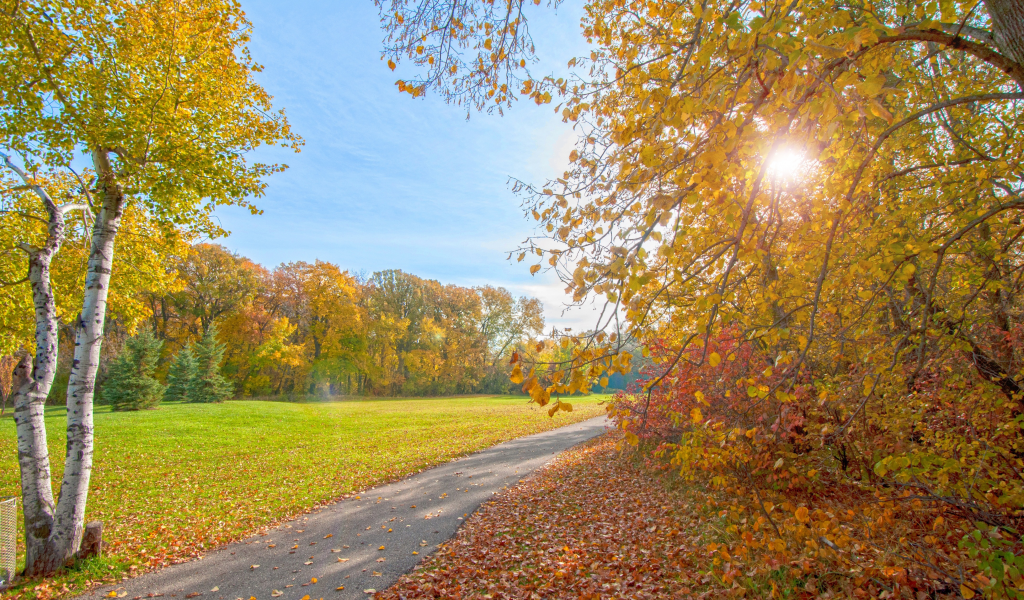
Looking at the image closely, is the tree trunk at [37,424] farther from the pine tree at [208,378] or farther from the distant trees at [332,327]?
the pine tree at [208,378]

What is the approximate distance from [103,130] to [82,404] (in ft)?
12.0

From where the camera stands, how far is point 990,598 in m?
2.37

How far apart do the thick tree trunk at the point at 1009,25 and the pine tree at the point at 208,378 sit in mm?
33661

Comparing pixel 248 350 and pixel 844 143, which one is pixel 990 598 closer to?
pixel 844 143

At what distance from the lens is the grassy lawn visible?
6355 millimetres

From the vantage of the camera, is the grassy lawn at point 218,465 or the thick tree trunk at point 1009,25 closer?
the thick tree trunk at point 1009,25

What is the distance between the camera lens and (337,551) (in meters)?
5.85

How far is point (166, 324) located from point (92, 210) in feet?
112

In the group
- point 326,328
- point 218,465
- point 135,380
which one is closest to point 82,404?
point 218,465

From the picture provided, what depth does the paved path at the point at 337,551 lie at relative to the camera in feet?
16.0

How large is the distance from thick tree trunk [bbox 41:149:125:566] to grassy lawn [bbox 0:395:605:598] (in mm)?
431

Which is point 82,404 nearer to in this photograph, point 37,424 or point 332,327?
point 37,424

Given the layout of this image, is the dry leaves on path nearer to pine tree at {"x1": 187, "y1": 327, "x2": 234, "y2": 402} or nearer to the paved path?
the paved path

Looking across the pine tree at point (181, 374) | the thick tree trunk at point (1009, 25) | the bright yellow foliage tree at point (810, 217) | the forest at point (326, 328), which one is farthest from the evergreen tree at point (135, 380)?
the thick tree trunk at point (1009, 25)
